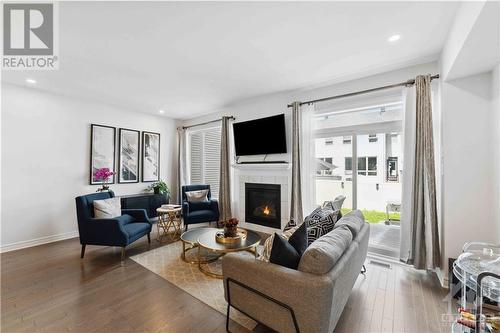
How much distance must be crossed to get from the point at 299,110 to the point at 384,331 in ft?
10.5

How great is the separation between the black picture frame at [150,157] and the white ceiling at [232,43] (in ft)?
5.39

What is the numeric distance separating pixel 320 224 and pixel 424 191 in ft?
5.10

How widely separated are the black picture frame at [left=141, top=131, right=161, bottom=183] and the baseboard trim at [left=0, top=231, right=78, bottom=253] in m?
1.77

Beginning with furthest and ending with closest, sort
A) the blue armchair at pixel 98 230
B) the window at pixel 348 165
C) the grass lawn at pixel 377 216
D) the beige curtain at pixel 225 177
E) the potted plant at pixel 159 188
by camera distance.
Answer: the potted plant at pixel 159 188
the beige curtain at pixel 225 177
the window at pixel 348 165
the grass lawn at pixel 377 216
the blue armchair at pixel 98 230

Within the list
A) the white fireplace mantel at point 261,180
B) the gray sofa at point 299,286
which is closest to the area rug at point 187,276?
the gray sofa at point 299,286

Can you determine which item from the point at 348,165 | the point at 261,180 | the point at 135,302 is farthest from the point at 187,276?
the point at 348,165

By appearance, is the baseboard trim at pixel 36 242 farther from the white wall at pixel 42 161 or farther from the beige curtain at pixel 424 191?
the beige curtain at pixel 424 191

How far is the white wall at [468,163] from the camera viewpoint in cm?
229

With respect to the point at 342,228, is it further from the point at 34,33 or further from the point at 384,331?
the point at 34,33

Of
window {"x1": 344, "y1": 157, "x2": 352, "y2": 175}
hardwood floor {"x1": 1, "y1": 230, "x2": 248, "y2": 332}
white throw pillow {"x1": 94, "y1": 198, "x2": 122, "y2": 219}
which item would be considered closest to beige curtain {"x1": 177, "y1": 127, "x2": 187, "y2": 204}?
white throw pillow {"x1": 94, "y1": 198, "x2": 122, "y2": 219}

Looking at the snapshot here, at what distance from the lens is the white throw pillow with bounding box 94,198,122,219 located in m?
3.38

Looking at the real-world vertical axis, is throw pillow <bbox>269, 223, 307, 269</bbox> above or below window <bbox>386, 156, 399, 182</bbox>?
below

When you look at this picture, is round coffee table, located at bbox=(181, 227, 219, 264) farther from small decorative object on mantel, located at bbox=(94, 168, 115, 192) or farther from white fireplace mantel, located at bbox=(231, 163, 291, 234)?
small decorative object on mantel, located at bbox=(94, 168, 115, 192)

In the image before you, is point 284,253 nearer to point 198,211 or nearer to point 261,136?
point 261,136
